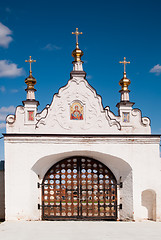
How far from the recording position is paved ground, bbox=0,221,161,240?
887cm

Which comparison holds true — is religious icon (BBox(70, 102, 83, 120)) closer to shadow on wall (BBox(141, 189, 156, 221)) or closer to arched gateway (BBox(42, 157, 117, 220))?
arched gateway (BBox(42, 157, 117, 220))

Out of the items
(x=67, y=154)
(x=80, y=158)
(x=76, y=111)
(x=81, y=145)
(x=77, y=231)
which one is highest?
(x=76, y=111)

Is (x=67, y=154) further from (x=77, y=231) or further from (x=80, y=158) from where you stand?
(x=77, y=231)

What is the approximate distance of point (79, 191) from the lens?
13.2m

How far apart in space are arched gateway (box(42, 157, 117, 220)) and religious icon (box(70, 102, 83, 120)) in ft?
6.68

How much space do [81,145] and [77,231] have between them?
3.69 m

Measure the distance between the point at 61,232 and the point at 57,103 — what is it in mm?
5403

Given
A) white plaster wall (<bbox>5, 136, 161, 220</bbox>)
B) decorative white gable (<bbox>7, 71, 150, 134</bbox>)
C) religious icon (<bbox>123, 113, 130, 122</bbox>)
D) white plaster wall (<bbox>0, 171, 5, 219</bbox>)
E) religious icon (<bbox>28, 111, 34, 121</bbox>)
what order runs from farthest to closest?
white plaster wall (<bbox>0, 171, 5, 219</bbox>), religious icon (<bbox>123, 113, 130, 122</bbox>), religious icon (<bbox>28, 111, 34, 121</bbox>), decorative white gable (<bbox>7, 71, 150, 134</bbox>), white plaster wall (<bbox>5, 136, 161, 220</bbox>)

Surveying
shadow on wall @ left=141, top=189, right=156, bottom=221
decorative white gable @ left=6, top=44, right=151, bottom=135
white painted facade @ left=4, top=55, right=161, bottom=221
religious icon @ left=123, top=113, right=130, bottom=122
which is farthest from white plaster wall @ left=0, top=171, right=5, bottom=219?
shadow on wall @ left=141, top=189, right=156, bottom=221

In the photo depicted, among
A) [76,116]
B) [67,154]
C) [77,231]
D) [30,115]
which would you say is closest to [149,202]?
[67,154]

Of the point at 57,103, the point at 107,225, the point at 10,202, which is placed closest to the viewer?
the point at 107,225

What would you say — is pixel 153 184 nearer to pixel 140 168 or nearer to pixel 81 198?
pixel 140 168

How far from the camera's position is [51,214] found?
13289mm

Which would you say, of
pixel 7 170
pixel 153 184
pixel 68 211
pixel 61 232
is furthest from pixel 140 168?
pixel 7 170
